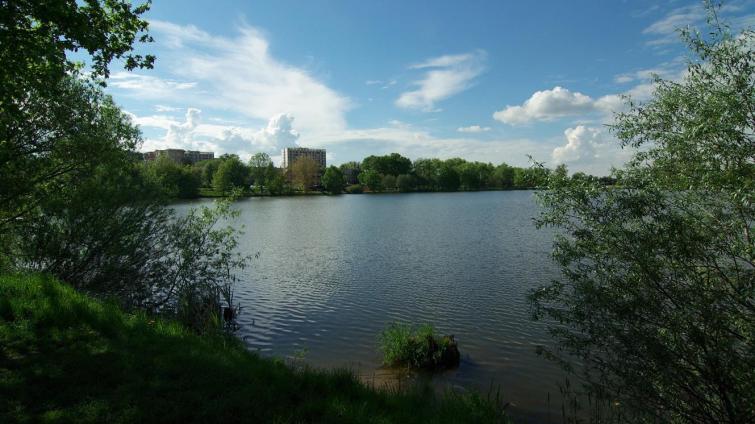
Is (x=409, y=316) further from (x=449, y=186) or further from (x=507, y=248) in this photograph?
(x=449, y=186)

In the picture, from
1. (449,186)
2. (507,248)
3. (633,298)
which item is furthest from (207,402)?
(449,186)

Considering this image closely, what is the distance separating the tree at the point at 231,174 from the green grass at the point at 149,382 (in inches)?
4321

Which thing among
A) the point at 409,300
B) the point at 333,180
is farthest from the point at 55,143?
the point at 333,180

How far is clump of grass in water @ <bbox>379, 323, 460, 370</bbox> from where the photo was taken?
1219 centimetres

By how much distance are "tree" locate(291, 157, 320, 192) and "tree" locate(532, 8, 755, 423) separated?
13122 centimetres

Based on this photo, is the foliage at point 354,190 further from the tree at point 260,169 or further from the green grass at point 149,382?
the green grass at point 149,382

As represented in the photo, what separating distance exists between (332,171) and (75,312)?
13212cm

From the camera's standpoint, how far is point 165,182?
60.1ft

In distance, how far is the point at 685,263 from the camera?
6.34 m

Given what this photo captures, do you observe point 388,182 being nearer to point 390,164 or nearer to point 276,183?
point 390,164

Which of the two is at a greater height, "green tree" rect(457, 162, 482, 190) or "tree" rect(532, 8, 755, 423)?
"green tree" rect(457, 162, 482, 190)

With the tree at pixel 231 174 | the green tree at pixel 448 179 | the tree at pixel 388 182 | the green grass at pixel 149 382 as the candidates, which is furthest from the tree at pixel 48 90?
the green tree at pixel 448 179

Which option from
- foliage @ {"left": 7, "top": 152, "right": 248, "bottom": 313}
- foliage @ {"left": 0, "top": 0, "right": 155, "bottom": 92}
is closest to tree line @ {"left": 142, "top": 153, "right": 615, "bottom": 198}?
foliage @ {"left": 7, "top": 152, "right": 248, "bottom": 313}

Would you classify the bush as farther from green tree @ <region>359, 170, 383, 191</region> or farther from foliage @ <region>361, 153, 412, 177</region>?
foliage @ <region>361, 153, 412, 177</region>
